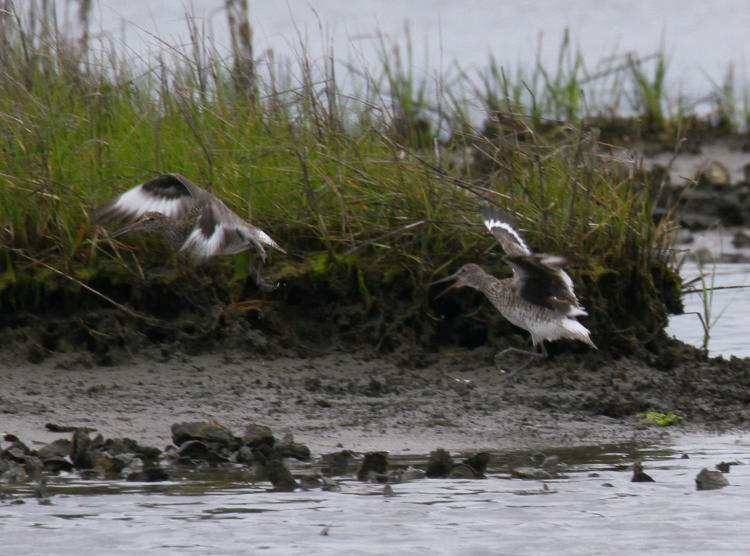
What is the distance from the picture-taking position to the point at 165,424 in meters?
7.16

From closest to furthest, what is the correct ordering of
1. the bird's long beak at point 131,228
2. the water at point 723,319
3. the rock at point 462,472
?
1. the rock at point 462,472
2. the bird's long beak at point 131,228
3. the water at point 723,319

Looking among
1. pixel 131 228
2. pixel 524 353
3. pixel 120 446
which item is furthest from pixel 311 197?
pixel 120 446

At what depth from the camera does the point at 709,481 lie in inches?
242

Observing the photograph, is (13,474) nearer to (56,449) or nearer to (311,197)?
(56,449)

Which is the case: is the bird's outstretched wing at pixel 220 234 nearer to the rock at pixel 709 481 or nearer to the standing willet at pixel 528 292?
the standing willet at pixel 528 292

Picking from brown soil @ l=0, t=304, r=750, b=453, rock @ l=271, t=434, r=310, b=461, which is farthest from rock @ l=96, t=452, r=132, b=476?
rock @ l=271, t=434, r=310, b=461

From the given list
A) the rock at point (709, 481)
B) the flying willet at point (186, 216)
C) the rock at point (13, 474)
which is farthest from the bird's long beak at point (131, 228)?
the rock at point (709, 481)

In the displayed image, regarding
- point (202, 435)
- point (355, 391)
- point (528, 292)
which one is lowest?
point (202, 435)

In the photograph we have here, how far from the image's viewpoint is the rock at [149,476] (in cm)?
614

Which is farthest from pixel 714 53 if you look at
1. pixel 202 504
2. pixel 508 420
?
pixel 202 504

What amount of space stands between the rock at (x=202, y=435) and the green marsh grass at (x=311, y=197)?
167 cm

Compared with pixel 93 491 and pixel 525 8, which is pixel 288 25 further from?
pixel 93 491

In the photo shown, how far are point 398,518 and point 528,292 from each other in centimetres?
253

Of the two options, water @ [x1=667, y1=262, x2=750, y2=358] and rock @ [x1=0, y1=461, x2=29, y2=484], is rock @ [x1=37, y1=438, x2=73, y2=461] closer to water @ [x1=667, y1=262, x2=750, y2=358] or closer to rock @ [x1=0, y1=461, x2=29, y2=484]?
rock @ [x1=0, y1=461, x2=29, y2=484]
